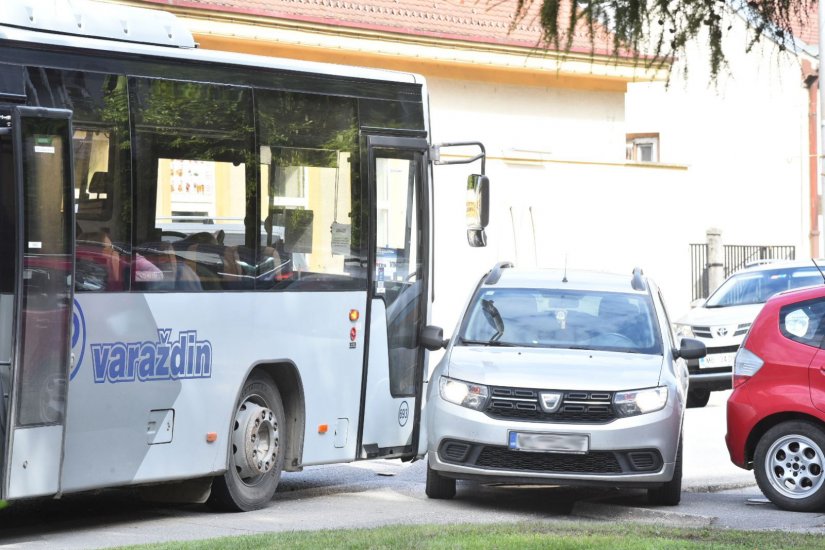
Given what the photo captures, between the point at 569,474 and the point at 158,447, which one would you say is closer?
the point at 158,447

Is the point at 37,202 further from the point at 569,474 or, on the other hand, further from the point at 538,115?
the point at 538,115

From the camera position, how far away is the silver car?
1088 cm

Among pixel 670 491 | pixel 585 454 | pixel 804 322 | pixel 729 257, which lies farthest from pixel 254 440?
pixel 729 257

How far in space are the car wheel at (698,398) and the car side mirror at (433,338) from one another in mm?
9275

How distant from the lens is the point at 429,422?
11445 mm

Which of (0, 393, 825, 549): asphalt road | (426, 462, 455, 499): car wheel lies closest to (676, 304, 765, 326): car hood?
(0, 393, 825, 549): asphalt road

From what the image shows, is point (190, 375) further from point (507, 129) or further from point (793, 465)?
point (507, 129)

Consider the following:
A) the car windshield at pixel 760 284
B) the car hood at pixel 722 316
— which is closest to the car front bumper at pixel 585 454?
the car hood at pixel 722 316

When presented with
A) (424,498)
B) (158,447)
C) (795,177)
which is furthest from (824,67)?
(795,177)

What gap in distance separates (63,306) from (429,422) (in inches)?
127

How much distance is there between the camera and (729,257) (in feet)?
123

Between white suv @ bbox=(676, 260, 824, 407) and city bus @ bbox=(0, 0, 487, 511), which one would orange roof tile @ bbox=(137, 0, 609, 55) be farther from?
city bus @ bbox=(0, 0, 487, 511)

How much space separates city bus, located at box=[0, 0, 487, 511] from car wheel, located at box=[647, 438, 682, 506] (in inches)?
79.1

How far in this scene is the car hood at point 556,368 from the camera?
1102 cm
